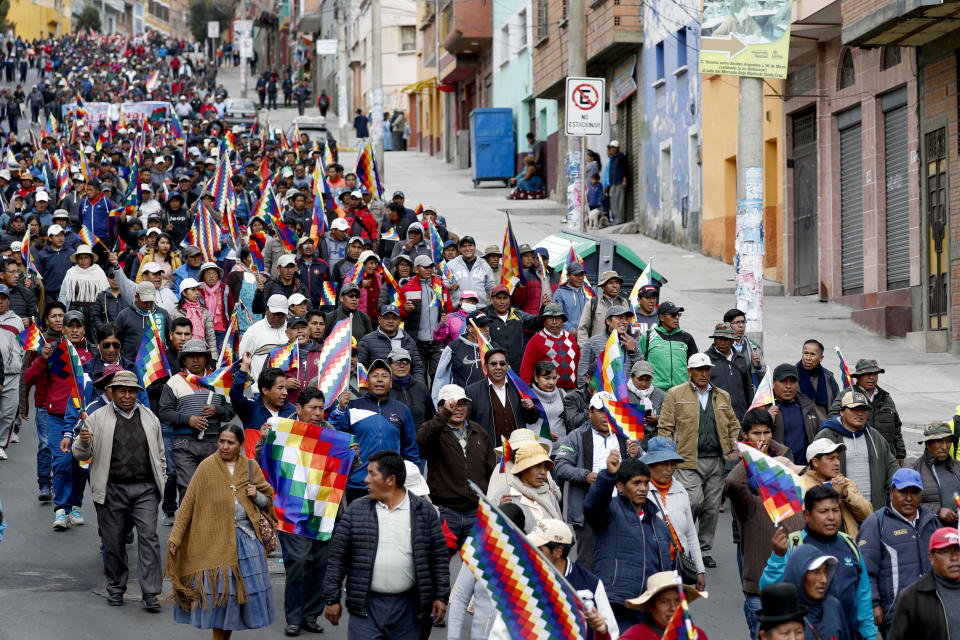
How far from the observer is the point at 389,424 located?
10445 millimetres

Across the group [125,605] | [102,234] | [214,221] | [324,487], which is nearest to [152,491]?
[125,605]

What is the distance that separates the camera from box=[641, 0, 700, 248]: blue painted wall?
2838cm

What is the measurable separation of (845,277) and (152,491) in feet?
46.7

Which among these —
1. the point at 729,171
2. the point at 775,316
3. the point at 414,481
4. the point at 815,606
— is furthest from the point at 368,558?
the point at 729,171

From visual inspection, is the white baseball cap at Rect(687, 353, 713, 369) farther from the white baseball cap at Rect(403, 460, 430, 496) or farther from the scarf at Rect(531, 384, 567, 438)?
the white baseball cap at Rect(403, 460, 430, 496)

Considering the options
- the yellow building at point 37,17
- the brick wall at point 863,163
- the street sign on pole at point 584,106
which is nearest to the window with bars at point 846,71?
the brick wall at point 863,163

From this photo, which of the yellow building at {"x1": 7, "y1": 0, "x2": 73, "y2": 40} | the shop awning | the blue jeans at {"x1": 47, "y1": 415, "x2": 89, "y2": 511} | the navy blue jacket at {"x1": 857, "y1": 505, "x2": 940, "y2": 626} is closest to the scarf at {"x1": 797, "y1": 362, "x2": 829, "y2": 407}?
the navy blue jacket at {"x1": 857, "y1": 505, "x2": 940, "y2": 626}

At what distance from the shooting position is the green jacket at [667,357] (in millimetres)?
12492

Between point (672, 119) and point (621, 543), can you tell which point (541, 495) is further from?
point (672, 119)

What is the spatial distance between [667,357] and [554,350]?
3.72 ft

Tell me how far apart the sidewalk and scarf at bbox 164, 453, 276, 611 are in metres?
7.38

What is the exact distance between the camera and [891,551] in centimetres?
818

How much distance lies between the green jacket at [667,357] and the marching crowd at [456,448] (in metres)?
0.02

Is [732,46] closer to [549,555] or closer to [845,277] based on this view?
[549,555]
